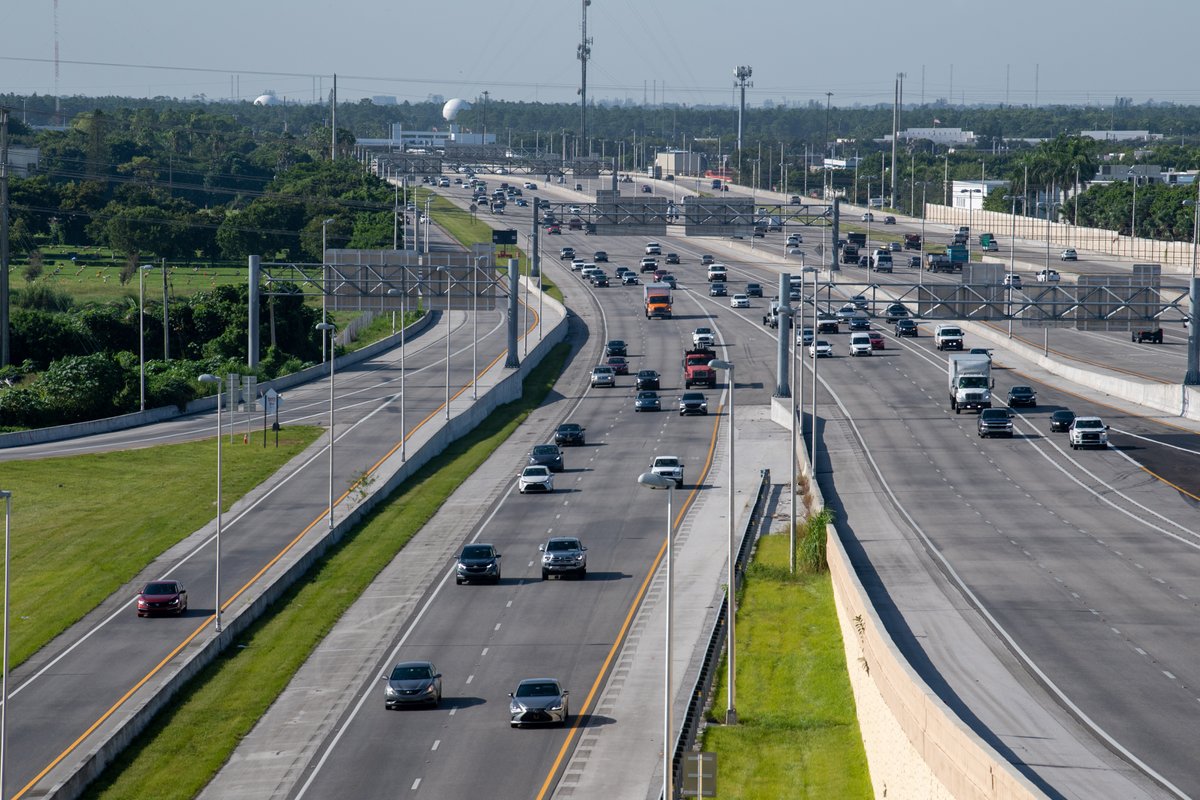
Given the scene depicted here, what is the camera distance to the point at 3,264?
97500 millimetres

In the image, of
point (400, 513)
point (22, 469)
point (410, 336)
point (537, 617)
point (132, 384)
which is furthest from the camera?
point (410, 336)

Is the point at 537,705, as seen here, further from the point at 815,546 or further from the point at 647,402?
the point at 647,402

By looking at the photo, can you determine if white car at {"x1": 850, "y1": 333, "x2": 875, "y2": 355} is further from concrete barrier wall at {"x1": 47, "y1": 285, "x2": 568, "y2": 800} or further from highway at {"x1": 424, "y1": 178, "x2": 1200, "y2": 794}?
concrete barrier wall at {"x1": 47, "y1": 285, "x2": 568, "y2": 800}

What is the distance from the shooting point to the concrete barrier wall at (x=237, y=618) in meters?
38.7

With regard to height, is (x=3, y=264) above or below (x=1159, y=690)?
above

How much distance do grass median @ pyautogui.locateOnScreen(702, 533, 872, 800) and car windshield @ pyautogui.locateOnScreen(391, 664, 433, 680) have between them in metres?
7.48

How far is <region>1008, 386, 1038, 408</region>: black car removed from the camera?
298 ft

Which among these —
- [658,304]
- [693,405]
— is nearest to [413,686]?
[693,405]

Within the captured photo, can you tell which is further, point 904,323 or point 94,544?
point 904,323

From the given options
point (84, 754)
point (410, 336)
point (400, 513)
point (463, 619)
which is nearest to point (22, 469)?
point (400, 513)

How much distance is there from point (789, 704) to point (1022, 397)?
51.7 metres

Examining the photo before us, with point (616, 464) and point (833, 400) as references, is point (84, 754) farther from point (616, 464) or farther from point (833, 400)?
point (833, 400)

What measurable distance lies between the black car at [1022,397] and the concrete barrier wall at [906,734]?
45989 mm

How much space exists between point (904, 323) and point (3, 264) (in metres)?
61.7
